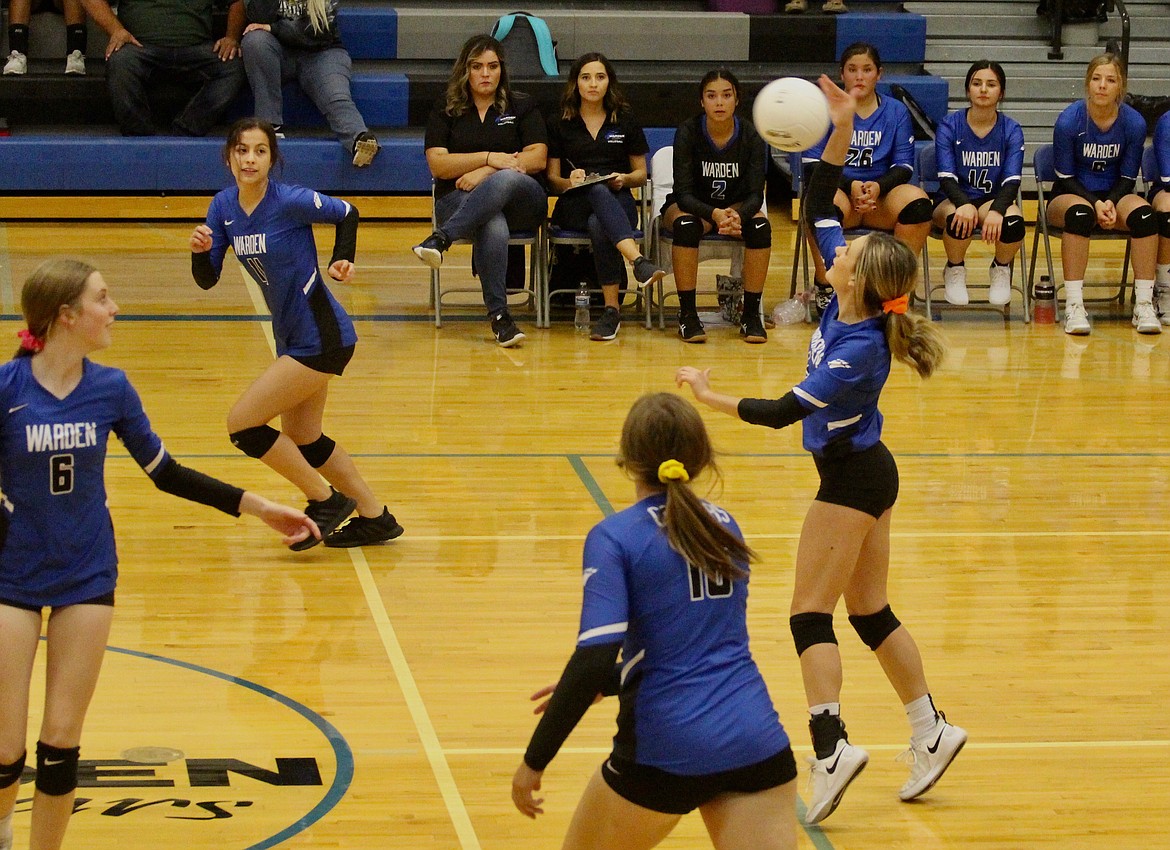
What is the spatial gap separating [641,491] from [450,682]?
2111 mm

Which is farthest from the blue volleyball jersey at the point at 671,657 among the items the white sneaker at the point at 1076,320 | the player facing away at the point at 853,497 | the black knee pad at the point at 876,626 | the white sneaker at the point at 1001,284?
the white sneaker at the point at 1001,284

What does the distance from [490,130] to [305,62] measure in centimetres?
352

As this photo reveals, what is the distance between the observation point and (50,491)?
351 cm

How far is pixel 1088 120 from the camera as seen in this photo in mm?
10344

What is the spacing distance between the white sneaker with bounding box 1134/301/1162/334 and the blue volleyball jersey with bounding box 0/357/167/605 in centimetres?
822

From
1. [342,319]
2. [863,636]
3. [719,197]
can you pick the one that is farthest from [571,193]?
[863,636]

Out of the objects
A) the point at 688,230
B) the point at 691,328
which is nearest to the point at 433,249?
the point at 688,230

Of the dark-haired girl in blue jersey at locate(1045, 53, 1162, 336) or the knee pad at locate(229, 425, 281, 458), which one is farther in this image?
the dark-haired girl in blue jersey at locate(1045, 53, 1162, 336)

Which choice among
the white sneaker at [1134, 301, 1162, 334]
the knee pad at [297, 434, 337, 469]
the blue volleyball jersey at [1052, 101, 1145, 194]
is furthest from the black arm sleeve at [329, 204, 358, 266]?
the white sneaker at [1134, 301, 1162, 334]

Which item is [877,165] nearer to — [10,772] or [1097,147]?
[1097,147]

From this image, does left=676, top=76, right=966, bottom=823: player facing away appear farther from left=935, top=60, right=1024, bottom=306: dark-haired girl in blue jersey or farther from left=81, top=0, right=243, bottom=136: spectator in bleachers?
left=81, top=0, right=243, bottom=136: spectator in bleachers

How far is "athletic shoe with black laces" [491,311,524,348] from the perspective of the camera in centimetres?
960

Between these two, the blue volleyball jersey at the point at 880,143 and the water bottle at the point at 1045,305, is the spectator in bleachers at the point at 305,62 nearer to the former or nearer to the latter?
the blue volleyball jersey at the point at 880,143

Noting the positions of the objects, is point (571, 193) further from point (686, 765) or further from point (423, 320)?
point (686, 765)
